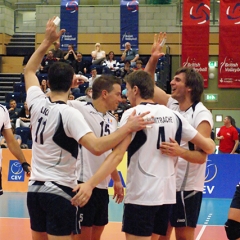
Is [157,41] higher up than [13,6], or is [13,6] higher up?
[13,6]

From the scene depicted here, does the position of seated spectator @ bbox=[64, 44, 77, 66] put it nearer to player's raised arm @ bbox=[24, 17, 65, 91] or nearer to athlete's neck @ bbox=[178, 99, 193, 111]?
athlete's neck @ bbox=[178, 99, 193, 111]

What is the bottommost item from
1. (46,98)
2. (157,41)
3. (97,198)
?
(97,198)

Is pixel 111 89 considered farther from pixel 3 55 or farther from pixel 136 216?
pixel 3 55

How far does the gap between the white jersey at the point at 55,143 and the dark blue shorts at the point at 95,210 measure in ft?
2.82

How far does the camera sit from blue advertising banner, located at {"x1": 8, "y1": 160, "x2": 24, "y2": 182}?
12.8 meters

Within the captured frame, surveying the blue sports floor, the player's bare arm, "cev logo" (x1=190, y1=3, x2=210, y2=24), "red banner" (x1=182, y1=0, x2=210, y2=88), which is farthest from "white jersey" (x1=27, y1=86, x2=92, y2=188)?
"cev logo" (x1=190, y1=3, x2=210, y2=24)

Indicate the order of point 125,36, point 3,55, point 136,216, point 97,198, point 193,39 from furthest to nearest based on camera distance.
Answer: point 3,55 → point 125,36 → point 193,39 → point 97,198 → point 136,216

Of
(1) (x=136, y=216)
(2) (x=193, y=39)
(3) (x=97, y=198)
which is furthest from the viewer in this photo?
(2) (x=193, y=39)

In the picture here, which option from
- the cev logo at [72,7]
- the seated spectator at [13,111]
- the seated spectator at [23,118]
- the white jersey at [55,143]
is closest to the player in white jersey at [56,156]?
the white jersey at [55,143]

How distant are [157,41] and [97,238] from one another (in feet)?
6.37

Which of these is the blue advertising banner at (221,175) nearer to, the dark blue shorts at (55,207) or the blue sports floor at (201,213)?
the blue sports floor at (201,213)

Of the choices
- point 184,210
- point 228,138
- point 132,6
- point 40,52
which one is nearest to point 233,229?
point 184,210

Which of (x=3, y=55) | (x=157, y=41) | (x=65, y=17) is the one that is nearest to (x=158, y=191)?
(x=157, y=41)

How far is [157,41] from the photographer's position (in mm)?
5168
